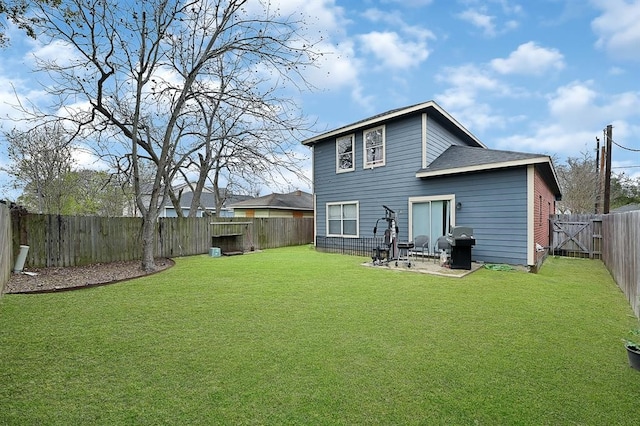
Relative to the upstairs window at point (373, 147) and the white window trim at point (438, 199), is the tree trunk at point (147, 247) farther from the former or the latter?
the white window trim at point (438, 199)

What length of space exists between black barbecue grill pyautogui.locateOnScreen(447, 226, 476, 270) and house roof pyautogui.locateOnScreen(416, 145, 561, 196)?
6.35 feet

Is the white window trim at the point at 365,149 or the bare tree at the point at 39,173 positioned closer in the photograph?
the white window trim at the point at 365,149

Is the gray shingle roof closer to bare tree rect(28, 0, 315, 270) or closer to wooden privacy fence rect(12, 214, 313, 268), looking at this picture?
bare tree rect(28, 0, 315, 270)

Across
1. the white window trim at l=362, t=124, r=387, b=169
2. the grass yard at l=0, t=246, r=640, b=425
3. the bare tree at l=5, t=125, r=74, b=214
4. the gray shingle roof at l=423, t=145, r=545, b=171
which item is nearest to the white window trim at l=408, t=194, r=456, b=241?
the gray shingle roof at l=423, t=145, r=545, b=171

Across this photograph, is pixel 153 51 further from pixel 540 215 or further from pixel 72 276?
pixel 540 215

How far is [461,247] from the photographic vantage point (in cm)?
757

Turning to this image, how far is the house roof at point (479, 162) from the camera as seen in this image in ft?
25.1

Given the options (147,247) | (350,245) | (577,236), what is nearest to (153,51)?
(147,247)

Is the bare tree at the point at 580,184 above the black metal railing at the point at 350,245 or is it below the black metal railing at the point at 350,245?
above

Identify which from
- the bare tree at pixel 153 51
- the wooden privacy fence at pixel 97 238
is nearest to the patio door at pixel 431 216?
the bare tree at pixel 153 51

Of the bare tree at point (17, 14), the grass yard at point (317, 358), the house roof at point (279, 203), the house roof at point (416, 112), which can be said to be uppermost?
the house roof at point (416, 112)

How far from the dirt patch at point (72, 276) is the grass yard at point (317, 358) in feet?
2.29

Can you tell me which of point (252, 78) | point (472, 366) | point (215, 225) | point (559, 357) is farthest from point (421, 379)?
point (215, 225)

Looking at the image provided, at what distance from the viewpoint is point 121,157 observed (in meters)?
9.76
